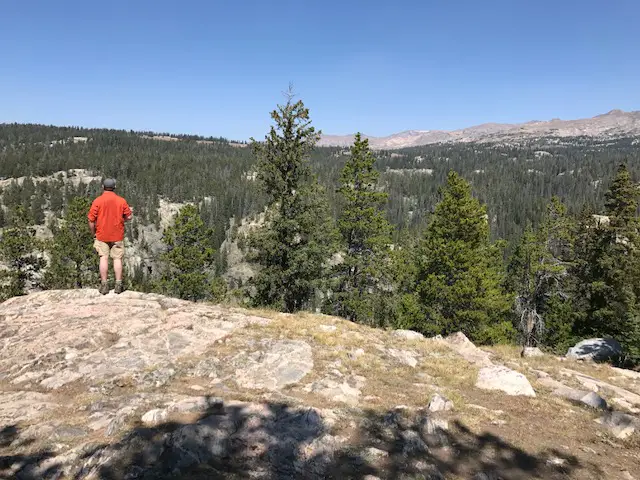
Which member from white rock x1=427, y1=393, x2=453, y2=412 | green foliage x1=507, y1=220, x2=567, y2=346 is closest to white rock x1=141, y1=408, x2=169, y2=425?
white rock x1=427, y1=393, x2=453, y2=412

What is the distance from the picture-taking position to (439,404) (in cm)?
716

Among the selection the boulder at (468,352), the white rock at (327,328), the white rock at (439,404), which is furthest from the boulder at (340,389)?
the boulder at (468,352)

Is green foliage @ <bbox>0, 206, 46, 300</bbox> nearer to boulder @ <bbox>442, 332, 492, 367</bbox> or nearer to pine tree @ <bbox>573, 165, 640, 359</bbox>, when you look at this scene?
boulder @ <bbox>442, 332, 492, 367</bbox>

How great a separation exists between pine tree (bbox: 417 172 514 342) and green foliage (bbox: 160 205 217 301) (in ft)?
54.6

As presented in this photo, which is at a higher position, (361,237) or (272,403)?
(272,403)

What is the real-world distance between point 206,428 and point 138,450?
88 cm

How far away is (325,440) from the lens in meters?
5.61

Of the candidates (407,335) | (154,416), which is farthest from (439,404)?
(407,335)

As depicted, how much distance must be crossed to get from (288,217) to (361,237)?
5.67 meters

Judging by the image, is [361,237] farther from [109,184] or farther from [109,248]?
[109,184]

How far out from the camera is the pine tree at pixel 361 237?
76.4ft

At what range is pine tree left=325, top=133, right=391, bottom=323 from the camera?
76.4ft

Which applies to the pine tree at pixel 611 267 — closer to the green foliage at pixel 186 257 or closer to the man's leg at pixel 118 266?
the man's leg at pixel 118 266

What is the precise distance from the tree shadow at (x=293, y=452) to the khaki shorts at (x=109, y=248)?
559 centimetres
